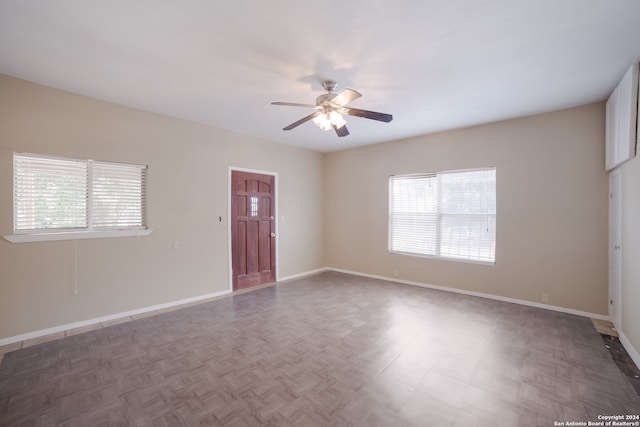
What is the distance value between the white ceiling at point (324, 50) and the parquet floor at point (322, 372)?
279 cm

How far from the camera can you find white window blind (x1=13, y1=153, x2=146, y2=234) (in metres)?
2.96

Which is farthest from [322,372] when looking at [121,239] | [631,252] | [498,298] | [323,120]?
[498,298]

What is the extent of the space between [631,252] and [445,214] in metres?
2.30

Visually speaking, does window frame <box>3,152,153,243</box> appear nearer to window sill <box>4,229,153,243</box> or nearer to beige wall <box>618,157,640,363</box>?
window sill <box>4,229,153,243</box>

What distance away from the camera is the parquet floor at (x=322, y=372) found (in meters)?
1.90

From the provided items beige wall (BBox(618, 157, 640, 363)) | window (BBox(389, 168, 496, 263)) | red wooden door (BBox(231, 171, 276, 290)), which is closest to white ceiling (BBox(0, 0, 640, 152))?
beige wall (BBox(618, 157, 640, 363))

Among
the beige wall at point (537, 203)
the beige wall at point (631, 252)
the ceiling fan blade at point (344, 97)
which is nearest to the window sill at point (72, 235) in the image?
the ceiling fan blade at point (344, 97)

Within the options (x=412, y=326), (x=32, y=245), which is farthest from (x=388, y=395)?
(x=32, y=245)

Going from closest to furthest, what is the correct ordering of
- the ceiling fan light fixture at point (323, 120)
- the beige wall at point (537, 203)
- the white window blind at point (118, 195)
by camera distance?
the ceiling fan light fixture at point (323, 120)
the white window blind at point (118, 195)
the beige wall at point (537, 203)

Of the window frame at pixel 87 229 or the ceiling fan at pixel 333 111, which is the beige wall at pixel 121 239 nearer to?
the window frame at pixel 87 229

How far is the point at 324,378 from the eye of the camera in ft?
7.52

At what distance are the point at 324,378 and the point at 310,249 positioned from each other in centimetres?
401

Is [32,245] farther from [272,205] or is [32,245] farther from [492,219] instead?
[492,219]

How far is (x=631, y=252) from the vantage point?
2.67 m
